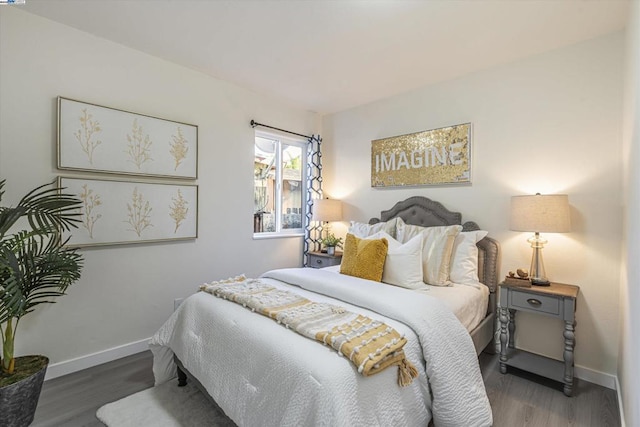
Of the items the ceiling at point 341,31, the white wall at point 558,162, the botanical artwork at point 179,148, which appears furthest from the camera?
the botanical artwork at point 179,148

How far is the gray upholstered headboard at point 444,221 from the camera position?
260 cm

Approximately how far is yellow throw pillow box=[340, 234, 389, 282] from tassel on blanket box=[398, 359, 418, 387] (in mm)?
969

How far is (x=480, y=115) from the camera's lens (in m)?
2.77

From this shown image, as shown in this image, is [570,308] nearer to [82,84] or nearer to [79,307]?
[79,307]

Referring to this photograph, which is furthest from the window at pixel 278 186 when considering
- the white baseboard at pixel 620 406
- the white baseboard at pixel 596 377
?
the white baseboard at pixel 620 406

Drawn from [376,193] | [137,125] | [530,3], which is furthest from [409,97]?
[137,125]

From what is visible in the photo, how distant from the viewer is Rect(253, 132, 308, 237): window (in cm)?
364

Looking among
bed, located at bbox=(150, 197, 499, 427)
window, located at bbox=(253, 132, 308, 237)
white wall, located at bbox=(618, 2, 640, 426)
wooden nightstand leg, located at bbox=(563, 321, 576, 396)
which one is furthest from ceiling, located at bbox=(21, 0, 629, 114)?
wooden nightstand leg, located at bbox=(563, 321, 576, 396)

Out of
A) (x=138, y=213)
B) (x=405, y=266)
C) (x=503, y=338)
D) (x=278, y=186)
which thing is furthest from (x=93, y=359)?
(x=503, y=338)

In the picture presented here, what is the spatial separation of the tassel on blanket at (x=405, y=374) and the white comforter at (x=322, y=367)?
0.03 m

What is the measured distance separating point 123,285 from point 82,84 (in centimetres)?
164

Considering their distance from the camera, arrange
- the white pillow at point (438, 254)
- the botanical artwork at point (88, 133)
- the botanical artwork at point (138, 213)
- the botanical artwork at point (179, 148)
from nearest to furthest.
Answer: the botanical artwork at point (88, 133)
the white pillow at point (438, 254)
the botanical artwork at point (138, 213)
the botanical artwork at point (179, 148)

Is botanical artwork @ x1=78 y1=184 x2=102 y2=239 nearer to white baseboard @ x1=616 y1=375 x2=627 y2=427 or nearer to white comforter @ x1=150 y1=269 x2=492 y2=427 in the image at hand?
white comforter @ x1=150 y1=269 x2=492 y2=427

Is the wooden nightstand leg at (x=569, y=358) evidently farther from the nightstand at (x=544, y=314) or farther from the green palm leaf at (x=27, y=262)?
the green palm leaf at (x=27, y=262)
